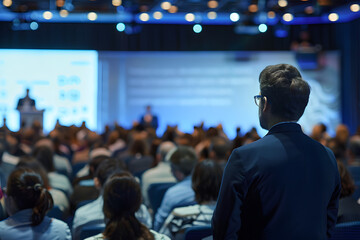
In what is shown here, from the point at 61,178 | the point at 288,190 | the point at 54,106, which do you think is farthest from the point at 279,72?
the point at 54,106

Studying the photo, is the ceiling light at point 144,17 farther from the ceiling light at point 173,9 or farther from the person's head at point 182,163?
the person's head at point 182,163

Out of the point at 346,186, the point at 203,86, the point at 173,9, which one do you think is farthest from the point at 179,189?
the point at 203,86

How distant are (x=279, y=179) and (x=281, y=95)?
281 mm

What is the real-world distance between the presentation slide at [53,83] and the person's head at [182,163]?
1091 cm

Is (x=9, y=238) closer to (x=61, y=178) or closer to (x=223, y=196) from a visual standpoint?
(x=223, y=196)

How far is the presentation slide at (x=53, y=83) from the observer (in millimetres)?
14594

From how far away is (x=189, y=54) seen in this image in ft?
51.2

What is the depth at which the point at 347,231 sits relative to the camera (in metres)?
2.30

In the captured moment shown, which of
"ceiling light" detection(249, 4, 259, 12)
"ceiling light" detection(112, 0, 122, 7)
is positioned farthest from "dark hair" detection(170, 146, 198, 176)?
"ceiling light" detection(249, 4, 259, 12)

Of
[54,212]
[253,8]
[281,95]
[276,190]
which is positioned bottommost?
[54,212]

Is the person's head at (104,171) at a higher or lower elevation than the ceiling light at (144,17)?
lower

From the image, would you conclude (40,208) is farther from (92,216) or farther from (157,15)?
(157,15)

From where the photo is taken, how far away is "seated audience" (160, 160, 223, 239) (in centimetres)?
285

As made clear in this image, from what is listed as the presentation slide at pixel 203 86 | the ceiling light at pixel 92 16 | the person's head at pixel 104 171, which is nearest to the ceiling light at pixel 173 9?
the ceiling light at pixel 92 16
